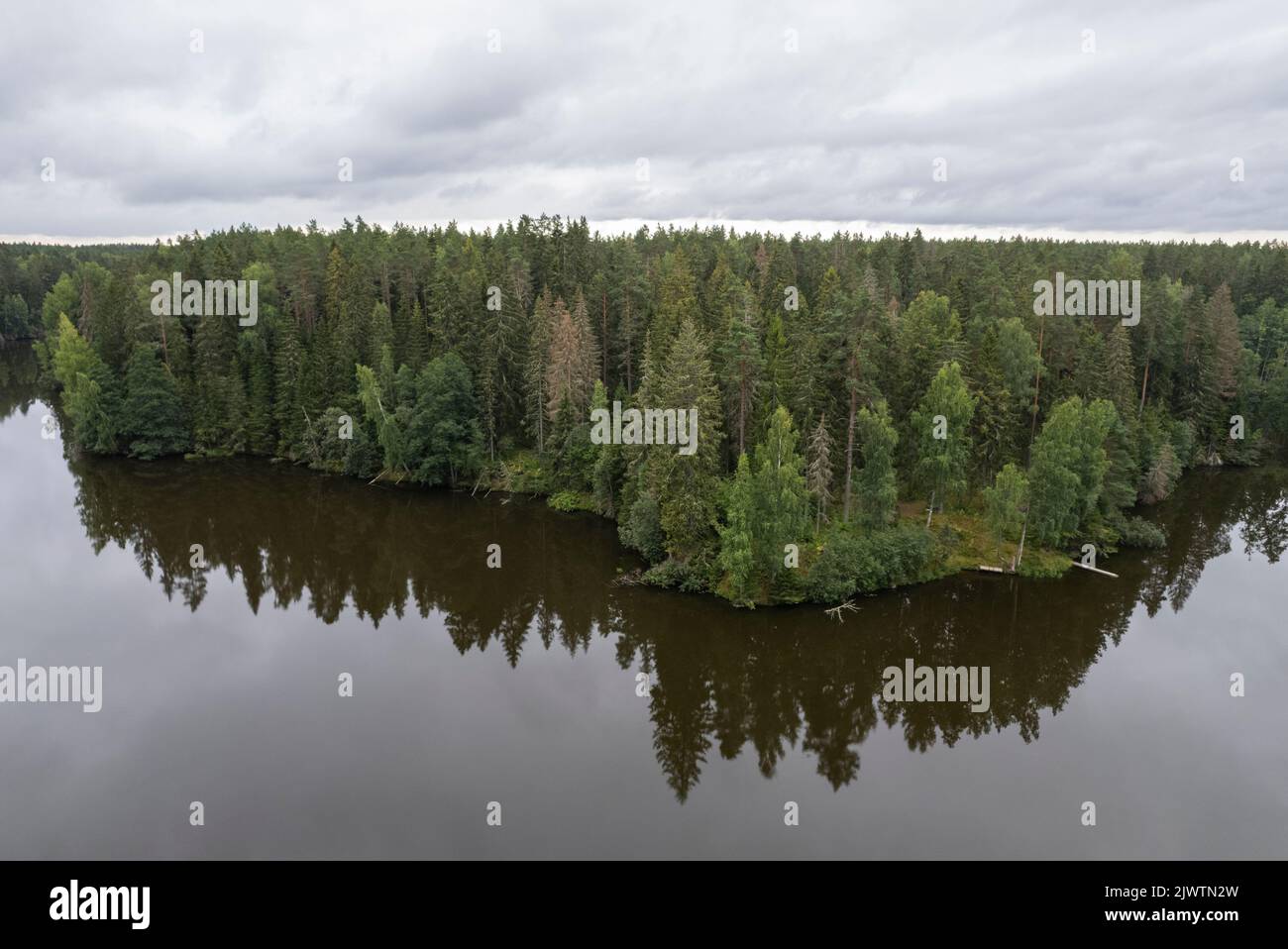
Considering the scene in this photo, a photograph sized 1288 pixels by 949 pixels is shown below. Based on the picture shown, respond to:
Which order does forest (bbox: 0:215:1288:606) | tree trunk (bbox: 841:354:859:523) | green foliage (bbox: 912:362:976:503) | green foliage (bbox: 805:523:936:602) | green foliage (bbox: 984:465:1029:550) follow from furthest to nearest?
1. green foliage (bbox: 912:362:976:503)
2. tree trunk (bbox: 841:354:859:523)
3. forest (bbox: 0:215:1288:606)
4. green foliage (bbox: 984:465:1029:550)
5. green foliage (bbox: 805:523:936:602)

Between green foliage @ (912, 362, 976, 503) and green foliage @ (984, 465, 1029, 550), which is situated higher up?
green foliage @ (912, 362, 976, 503)

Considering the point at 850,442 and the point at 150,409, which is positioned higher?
the point at 150,409

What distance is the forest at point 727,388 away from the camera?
4572 centimetres

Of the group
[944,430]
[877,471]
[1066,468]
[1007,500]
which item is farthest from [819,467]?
[1066,468]

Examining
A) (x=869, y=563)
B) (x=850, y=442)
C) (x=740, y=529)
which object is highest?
(x=850, y=442)

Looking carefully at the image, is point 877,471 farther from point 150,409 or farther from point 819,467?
point 150,409

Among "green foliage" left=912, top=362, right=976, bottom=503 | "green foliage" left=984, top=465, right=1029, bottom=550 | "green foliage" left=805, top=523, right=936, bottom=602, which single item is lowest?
"green foliage" left=805, top=523, right=936, bottom=602

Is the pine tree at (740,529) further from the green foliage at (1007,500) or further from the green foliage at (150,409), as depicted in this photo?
the green foliage at (150,409)

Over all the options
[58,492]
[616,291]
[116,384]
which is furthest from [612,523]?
[116,384]

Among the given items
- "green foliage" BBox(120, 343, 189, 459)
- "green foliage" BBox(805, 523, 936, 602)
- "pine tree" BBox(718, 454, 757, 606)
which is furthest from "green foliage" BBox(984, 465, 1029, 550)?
"green foliage" BBox(120, 343, 189, 459)

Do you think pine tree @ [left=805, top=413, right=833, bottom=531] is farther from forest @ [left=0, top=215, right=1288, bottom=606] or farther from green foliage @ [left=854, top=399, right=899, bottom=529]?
green foliage @ [left=854, top=399, right=899, bottom=529]

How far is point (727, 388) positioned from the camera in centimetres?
5119

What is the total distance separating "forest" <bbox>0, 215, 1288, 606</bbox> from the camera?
45.7 metres
